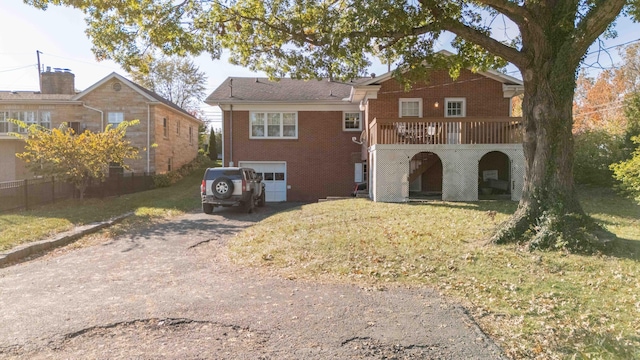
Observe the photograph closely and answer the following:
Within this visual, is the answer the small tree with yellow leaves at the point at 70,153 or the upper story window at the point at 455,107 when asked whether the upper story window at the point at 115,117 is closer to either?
the small tree with yellow leaves at the point at 70,153

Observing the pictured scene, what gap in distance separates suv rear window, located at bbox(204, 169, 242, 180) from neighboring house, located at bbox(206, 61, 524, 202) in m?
5.09

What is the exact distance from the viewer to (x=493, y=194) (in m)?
17.1

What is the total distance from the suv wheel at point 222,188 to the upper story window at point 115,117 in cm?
1360

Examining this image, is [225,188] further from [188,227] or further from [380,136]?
[380,136]

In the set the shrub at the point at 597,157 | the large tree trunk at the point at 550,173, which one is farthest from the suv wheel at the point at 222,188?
the shrub at the point at 597,157

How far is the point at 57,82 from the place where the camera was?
27578 millimetres

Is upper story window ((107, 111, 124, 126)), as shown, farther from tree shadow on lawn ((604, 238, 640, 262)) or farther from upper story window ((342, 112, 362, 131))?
tree shadow on lawn ((604, 238, 640, 262))

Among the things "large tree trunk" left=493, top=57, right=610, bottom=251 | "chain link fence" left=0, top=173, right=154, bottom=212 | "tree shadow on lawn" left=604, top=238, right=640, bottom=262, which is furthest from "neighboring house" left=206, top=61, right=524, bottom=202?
"tree shadow on lawn" left=604, top=238, right=640, bottom=262

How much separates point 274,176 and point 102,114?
11.7 m

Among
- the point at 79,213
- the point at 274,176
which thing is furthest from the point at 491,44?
the point at 274,176

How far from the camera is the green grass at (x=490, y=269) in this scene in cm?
420

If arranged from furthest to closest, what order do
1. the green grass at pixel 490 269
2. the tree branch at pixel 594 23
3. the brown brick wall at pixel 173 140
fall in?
the brown brick wall at pixel 173 140, the tree branch at pixel 594 23, the green grass at pixel 490 269

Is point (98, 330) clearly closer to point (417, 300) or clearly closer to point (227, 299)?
point (227, 299)

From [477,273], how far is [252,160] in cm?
1652
